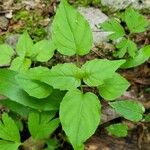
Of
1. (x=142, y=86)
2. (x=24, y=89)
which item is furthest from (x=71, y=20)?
(x=142, y=86)

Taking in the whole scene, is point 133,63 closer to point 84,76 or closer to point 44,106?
point 84,76

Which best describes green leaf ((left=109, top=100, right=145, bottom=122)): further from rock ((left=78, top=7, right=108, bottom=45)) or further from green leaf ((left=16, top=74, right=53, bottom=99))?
rock ((left=78, top=7, right=108, bottom=45))

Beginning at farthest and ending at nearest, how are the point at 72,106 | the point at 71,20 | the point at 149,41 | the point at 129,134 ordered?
the point at 149,41, the point at 129,134, the point at 71,20, the point at 72,106

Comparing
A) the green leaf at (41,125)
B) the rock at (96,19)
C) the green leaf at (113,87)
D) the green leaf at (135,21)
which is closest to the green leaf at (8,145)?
the green leaf at (41,125)

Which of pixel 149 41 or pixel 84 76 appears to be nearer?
pixel 84 76

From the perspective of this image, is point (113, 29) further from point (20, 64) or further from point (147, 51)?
point (20, 64)
